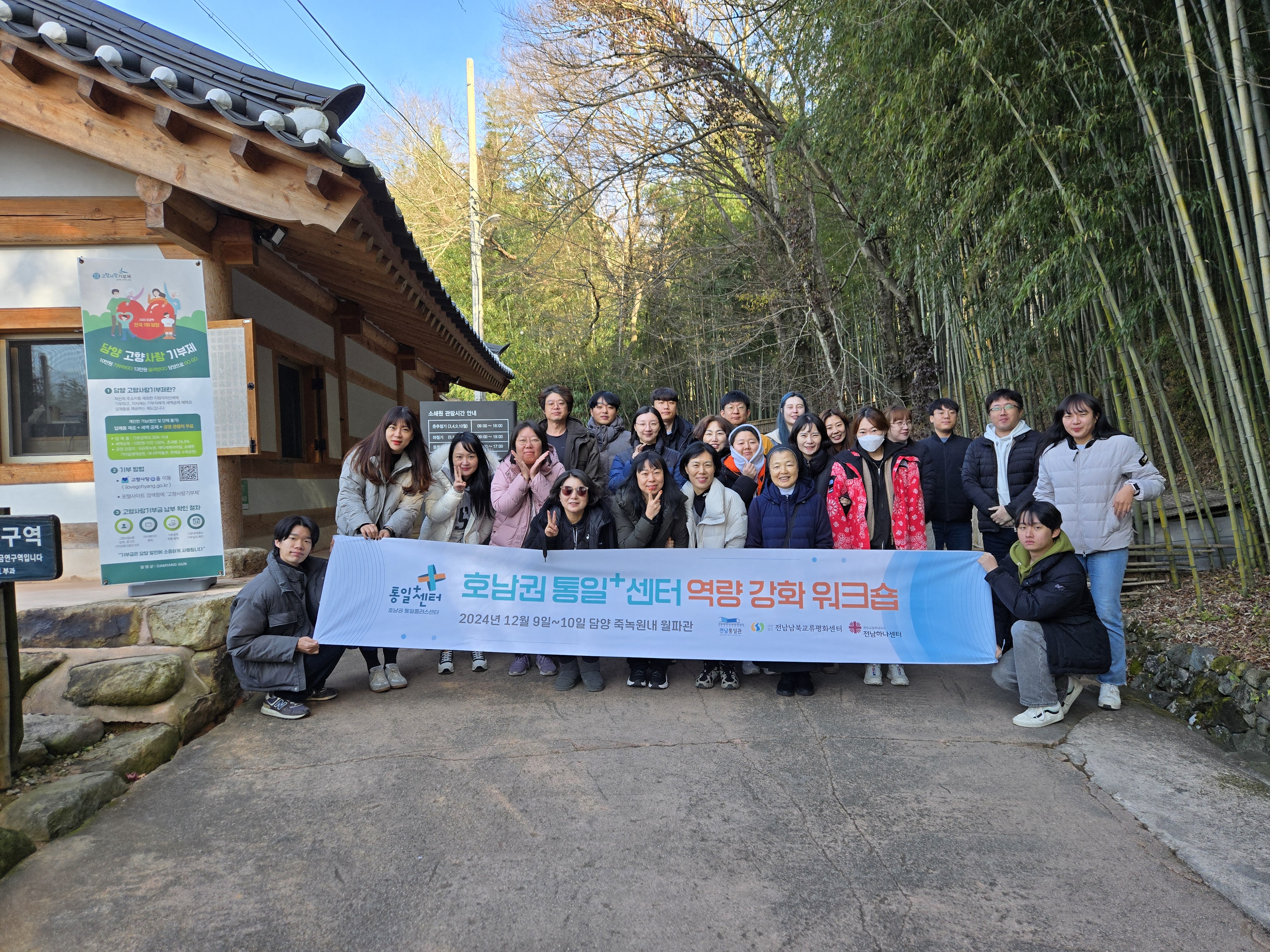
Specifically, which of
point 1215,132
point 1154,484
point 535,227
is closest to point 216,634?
point 1154,484

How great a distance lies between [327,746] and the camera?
333cm

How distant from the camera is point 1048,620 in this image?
3.53 meters

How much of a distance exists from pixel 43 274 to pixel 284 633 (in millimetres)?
3410

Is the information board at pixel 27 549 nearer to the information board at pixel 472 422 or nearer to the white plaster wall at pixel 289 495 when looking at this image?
the white plaster wall at pixel 289 495

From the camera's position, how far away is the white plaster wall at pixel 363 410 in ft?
27.3

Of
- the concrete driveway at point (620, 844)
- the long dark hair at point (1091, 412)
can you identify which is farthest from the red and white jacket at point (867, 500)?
the concrete driveway at point (620, 844)

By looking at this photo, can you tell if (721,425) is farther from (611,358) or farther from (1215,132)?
(611,358)

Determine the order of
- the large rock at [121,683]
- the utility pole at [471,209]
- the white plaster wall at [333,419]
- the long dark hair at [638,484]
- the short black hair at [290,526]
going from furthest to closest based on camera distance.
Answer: the utility pole at [471,209] → the white plaster wall at [333,419] → the long dark hair at [638,484] → the short black hair at [290,526] → the large rock at [121,683]

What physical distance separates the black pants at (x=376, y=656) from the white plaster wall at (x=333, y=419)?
3810 mm

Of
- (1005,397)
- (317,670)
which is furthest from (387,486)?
(1005,397)

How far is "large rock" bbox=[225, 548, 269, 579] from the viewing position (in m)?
4.64

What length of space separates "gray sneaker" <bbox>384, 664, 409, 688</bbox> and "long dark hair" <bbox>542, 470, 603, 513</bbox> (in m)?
1.23

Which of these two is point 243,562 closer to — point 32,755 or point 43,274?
point 32,755

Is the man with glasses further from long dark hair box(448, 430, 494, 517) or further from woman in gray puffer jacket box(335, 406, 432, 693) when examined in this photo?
woman in gray puffer jacket box(335, 406, 432, 693)
